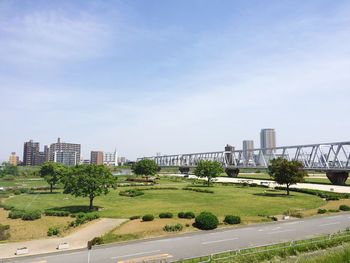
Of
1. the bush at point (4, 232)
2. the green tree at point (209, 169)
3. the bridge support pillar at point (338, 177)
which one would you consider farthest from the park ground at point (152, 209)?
the bridge support pillar at point (338, 177)

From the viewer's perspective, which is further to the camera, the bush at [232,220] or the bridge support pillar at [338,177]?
the bridge support pillar at [338,177]

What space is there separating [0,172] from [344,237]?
144927 mm

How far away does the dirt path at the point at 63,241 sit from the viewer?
1085 inches

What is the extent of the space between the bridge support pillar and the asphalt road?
5907cm

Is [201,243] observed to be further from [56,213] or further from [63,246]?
[56,213]

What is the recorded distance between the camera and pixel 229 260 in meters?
20.5

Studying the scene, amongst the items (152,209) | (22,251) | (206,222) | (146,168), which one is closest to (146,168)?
(146,168)

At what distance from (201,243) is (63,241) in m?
13.4

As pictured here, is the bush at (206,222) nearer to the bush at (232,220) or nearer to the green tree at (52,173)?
the bush at (232,220)

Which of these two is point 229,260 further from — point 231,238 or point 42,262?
point 42,262

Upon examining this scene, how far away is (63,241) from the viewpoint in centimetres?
3067

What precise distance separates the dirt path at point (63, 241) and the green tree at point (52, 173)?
33283 millimetres

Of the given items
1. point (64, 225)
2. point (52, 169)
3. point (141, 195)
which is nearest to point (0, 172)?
point (52, 169)

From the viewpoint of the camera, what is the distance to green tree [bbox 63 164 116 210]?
47.4 metres
